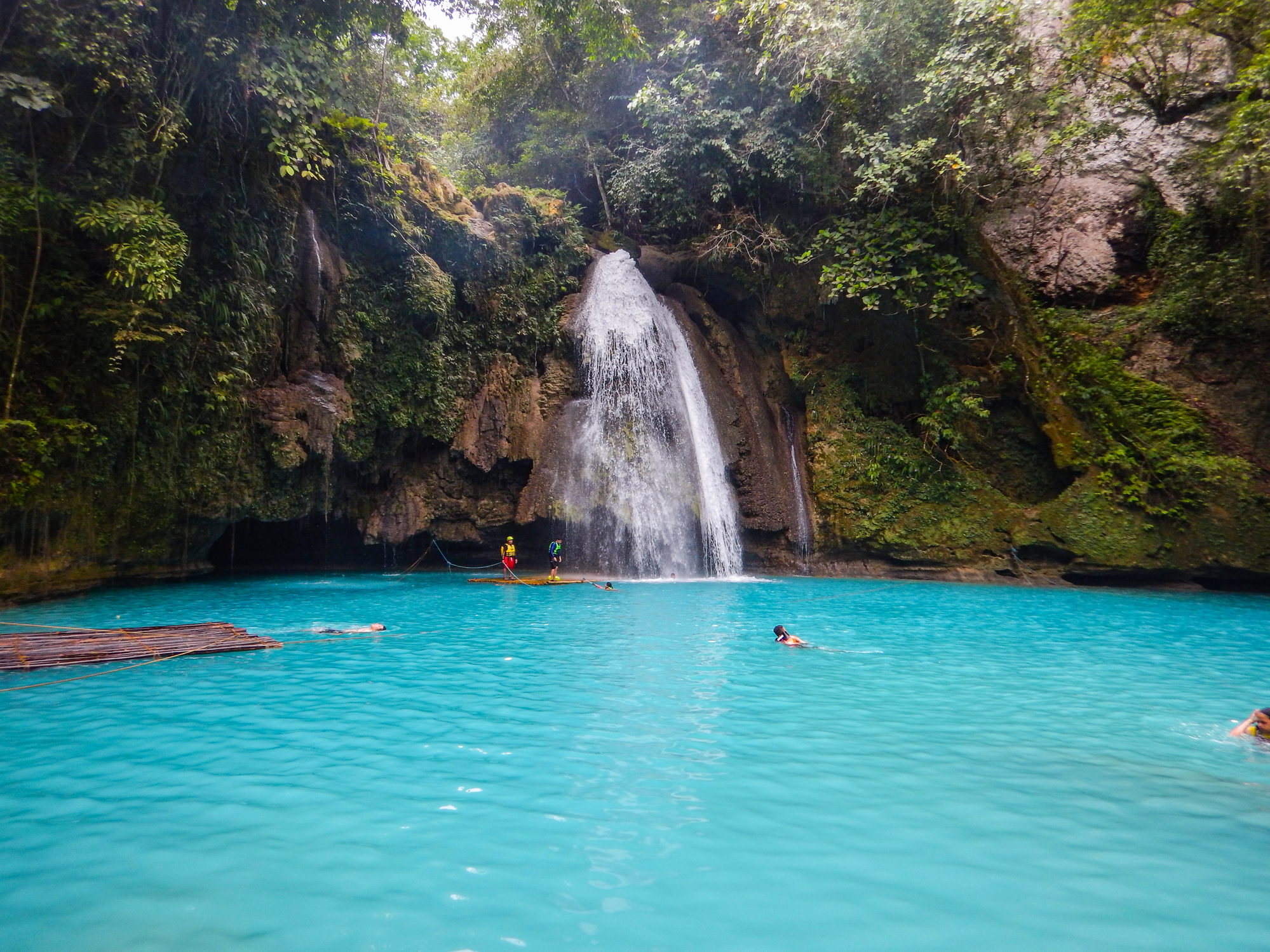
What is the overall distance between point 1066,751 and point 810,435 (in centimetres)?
1379

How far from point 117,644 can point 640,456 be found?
1102cm

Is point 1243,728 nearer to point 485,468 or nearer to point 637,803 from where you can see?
point 637,803

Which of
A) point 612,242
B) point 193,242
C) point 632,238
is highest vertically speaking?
point 632,238

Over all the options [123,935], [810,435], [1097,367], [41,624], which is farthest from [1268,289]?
[41,624]

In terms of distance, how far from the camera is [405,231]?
15047mm

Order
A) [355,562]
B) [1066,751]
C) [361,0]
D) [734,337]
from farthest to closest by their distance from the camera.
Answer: [734,337] → [355,562] → [361,0] → [1066,751]

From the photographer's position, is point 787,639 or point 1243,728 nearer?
point 1243,728

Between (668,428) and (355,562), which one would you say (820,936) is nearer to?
(668,428)

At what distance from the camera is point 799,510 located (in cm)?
1781

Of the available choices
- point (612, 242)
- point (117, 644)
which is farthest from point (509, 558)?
point (612, 242)

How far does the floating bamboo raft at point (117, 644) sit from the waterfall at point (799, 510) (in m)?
12.7

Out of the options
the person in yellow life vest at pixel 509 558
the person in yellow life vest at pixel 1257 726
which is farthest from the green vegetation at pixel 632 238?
the person in yellow life vest at pixel 1257 726

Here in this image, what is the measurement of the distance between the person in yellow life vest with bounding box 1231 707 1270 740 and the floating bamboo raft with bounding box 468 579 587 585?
10.8m

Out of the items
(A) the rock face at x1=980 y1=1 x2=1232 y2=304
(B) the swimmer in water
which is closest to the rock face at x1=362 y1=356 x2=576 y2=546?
(B) the swimmer in water
